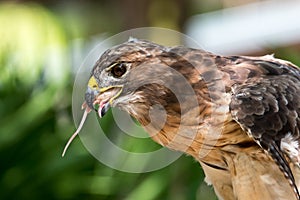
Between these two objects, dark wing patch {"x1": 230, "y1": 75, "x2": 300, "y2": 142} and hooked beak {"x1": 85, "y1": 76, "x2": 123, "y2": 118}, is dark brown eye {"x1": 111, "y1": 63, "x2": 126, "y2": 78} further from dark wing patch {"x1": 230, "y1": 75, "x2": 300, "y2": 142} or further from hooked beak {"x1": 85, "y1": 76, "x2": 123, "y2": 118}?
dark wing patch {"x1": 230, "y1": 75, "x2": 300, "y2": 142}

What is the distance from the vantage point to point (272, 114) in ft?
8.73

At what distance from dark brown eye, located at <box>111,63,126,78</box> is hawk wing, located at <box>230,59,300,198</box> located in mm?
319

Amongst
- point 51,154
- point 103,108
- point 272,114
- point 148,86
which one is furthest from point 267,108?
point 51,154

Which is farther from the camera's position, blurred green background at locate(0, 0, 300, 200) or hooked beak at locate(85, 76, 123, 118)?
blurred green background at locate(0, 0, 300, 200)

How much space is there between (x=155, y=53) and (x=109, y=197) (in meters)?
1.60

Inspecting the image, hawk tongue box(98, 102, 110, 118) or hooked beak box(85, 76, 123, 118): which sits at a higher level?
hooked beak box(85, 76, 123, 118)

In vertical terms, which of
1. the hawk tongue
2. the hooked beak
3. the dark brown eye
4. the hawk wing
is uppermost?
the dark brown eye

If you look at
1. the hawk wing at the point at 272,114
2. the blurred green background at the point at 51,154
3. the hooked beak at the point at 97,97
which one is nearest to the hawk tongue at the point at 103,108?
the hooked beak at the point at 97,97

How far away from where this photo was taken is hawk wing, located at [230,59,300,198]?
2.59 m

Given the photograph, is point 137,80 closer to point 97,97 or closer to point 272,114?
point 97,97

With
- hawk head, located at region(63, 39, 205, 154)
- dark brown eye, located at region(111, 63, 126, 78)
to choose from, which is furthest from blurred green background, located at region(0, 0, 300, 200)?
dark brown eye, located at region(111, 63, 126, 78)

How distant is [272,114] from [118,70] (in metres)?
0.44

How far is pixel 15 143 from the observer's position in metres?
4.21

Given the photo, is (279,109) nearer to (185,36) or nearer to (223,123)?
(223,123)
